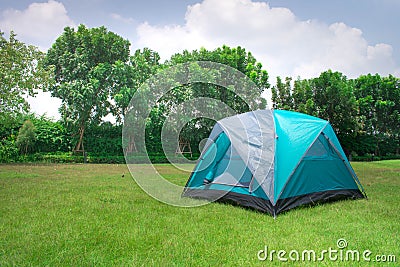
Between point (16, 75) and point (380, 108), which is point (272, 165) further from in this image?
point (380, 108)

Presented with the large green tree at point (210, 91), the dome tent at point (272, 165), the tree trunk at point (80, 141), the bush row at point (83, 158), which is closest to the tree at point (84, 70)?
the tree trunk at point (80, 141)

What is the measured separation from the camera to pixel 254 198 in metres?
5.13

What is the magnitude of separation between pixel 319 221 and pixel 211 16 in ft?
20.7

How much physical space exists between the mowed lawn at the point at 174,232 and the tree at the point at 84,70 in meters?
11.9

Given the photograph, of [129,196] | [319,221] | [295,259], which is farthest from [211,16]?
[295,259]

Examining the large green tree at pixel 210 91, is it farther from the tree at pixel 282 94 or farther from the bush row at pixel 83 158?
the tree at pixel 282 94

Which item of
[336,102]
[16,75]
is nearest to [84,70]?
[16,75]

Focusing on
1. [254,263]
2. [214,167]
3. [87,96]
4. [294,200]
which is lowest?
[254,263]

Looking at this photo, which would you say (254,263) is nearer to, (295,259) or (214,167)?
(295,259)

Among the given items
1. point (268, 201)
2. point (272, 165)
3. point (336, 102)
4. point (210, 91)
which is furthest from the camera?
point (336, 102)

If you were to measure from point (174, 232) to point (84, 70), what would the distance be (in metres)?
16.1

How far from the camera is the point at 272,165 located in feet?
16.6

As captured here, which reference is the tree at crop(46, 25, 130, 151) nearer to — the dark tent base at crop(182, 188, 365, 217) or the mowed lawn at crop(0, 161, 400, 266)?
the mowed lawn at crop(0, 161, 400, 266)

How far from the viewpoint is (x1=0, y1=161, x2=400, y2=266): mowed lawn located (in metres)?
3.14
